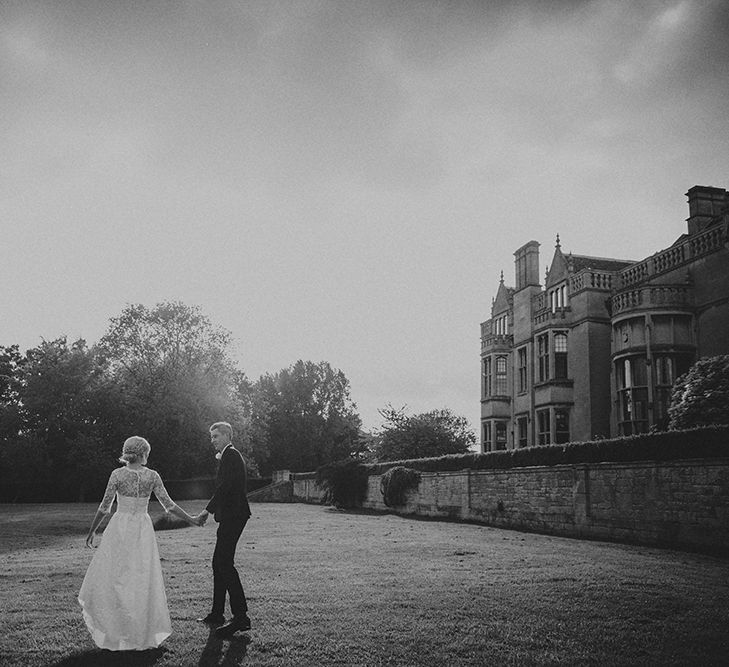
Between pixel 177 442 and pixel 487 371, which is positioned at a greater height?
pixel 487 371

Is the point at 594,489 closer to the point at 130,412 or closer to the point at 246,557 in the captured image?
the point at 246,557

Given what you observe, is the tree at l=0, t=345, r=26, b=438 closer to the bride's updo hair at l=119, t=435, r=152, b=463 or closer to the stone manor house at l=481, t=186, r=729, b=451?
the stone manor house at l=481, t=186, r=729, b=451

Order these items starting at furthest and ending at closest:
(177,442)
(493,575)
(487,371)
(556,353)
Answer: (177,442), (487,371), (556,353), (493,575)

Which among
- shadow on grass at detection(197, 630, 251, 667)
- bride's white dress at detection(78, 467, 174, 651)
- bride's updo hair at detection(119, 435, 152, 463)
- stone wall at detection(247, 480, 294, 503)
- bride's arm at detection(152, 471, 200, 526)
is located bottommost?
stone wall at detection(247, 480, 294, 503)

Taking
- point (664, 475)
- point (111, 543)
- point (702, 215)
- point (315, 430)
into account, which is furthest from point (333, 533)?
point (315, 430)

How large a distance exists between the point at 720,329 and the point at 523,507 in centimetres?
1093

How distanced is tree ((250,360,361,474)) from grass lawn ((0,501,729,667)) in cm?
5870

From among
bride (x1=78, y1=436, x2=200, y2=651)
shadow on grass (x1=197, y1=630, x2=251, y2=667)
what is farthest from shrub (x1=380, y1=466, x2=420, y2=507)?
bride (x1=78, y1=436, x2=200, y2=651)

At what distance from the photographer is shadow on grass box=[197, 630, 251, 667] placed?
6.28m

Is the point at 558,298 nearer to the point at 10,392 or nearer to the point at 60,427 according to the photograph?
the point at 60,427

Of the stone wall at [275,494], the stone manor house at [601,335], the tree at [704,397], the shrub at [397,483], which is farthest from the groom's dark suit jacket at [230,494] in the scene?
the stone wall at [275,494]

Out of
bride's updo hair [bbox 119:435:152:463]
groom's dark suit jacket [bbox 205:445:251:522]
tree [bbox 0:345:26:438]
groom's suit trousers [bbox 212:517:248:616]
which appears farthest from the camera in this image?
tree [bbox 0:345:26:438]

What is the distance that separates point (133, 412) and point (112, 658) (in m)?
45.6

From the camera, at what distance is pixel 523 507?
75.4ft
